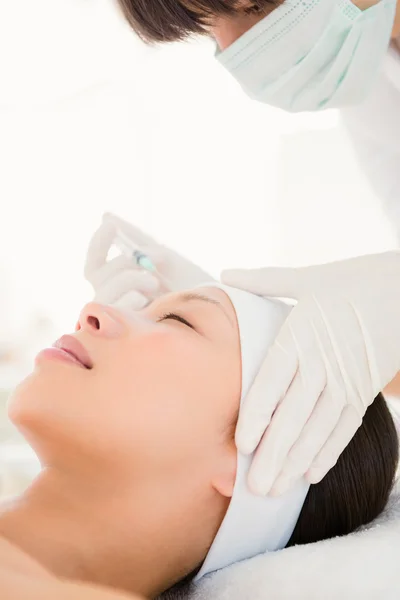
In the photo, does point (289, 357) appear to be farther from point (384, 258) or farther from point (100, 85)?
→ point (100, 85)

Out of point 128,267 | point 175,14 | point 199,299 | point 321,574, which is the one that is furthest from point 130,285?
point 321,574

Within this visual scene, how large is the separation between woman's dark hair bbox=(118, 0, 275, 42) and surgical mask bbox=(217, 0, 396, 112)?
73 mm

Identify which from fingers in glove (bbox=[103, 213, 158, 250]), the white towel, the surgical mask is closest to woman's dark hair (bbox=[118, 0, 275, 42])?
the surgical mask

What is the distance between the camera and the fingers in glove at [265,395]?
995 mm

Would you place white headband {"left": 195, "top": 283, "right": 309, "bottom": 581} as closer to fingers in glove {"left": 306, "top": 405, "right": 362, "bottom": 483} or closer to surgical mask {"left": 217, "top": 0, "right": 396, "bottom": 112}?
fingers in glove {"left": 306, "top": 405, "right": 362, "bottom": 483}

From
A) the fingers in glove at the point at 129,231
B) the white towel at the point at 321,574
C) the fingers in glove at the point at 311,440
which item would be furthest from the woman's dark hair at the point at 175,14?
the white towel at the point at 321,574

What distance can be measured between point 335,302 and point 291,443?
0.85ft

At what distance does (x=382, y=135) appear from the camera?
158cm

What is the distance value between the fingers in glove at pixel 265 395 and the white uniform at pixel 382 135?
776mm

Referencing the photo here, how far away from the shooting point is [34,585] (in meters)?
0.59

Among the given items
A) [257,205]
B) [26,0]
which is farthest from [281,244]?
[26,0]

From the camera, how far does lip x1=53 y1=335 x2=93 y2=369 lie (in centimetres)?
100

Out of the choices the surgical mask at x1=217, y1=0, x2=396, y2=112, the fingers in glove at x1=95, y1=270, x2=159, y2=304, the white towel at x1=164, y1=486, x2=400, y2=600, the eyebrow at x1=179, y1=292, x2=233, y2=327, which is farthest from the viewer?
the fingers in glove at x1=95, y1=270, x2=159, y2=304

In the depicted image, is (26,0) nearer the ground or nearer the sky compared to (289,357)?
nearer the sky
